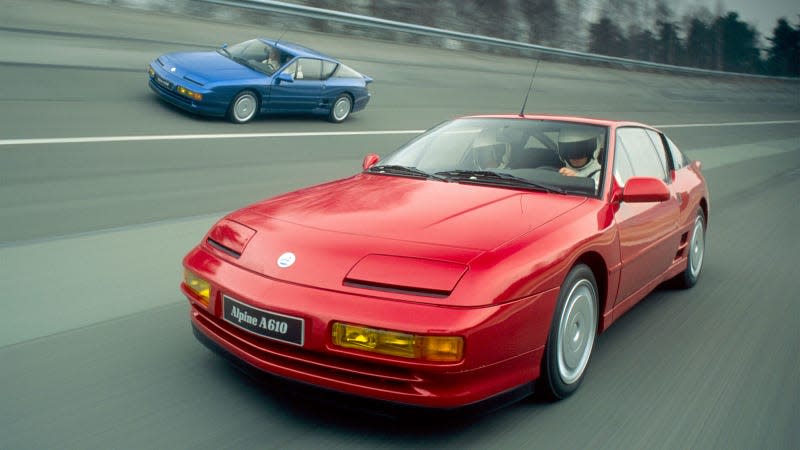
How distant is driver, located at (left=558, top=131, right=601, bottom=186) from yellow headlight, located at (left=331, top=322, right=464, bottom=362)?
177cm

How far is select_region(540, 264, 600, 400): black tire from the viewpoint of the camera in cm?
348

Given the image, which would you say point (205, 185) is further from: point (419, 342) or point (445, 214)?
point (419, 342)

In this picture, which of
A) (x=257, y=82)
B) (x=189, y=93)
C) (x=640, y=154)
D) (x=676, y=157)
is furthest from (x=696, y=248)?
(x=257, y=82)

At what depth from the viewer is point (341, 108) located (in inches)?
525

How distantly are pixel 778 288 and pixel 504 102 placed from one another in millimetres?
13168

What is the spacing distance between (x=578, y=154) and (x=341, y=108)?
9034 millimetres

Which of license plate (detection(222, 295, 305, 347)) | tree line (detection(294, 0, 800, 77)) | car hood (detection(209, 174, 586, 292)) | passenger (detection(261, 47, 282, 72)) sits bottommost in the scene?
license plate (detection(222, 295, 305, 347))

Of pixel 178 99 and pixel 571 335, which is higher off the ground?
pixel 178 99

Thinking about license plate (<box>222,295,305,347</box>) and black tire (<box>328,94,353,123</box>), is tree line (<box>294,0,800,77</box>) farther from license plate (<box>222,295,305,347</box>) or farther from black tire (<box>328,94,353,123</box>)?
license plate (<box>222,295,305,347</box>)

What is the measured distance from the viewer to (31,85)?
32.3ft

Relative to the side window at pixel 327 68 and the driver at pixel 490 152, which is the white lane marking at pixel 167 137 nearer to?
the side window at pixel 327 68

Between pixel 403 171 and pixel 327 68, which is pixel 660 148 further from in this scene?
pixel 327 68

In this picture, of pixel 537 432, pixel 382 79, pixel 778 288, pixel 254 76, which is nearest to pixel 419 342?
pixel 537 432

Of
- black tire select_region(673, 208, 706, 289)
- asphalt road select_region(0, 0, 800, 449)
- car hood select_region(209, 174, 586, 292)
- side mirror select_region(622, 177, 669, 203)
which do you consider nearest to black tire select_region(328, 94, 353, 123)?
asphalt road select_region(0, 0, 800, 449)
